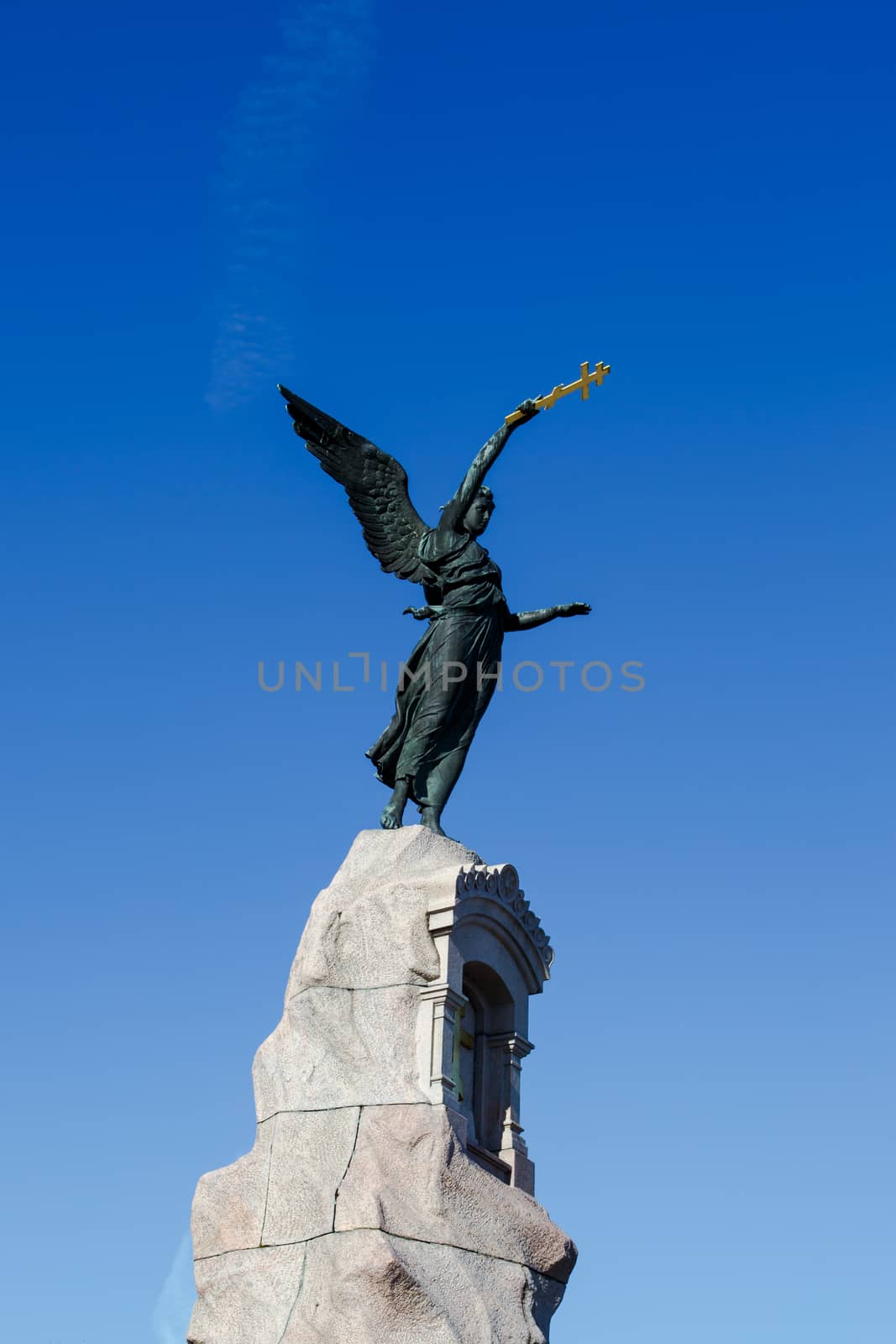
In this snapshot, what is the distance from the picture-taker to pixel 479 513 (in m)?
17.6

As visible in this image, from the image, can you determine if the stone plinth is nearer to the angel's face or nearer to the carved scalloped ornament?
the carved scalloped ornament

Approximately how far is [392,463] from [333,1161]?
23.5ft

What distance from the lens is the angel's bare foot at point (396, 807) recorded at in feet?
54.3

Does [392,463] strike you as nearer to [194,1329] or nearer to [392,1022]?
[392,1022]

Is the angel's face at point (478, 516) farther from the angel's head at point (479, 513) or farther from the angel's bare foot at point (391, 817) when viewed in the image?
the angel's bare foot at point (391, 817)

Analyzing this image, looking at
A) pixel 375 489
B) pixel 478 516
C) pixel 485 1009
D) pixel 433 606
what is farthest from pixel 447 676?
pixel 485 1009

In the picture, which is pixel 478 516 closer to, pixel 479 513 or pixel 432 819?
pixel 479 513

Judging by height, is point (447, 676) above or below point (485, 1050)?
above

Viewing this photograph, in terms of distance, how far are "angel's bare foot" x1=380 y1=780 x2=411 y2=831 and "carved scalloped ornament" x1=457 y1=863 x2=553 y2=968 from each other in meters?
0.98

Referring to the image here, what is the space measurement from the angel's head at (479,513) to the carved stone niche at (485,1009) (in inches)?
138

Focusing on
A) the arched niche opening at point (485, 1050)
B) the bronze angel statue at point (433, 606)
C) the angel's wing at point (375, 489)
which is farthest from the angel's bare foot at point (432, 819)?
the angel's wing at point (375, 489)

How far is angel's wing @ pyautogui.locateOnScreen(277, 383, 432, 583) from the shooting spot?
17.9 m

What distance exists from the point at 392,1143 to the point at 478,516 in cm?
632

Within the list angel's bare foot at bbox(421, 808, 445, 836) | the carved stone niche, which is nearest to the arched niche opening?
the carved stone niche
